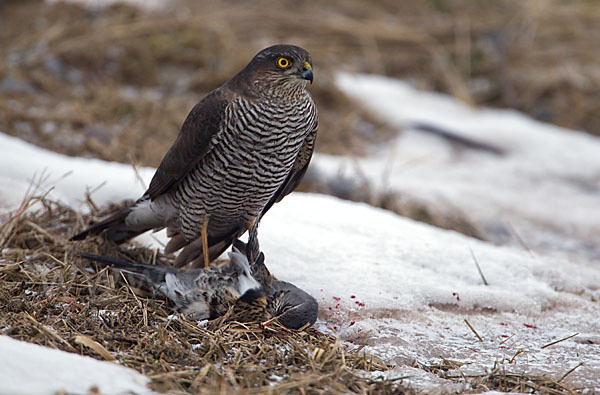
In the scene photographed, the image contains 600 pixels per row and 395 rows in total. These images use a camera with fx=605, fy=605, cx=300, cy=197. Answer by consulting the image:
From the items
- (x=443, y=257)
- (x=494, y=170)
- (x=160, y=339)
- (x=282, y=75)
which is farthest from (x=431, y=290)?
(x=494, y=170)

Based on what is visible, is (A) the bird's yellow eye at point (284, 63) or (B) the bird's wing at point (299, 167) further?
(B) the bird's wing at point (299, 167)

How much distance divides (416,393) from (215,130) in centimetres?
152

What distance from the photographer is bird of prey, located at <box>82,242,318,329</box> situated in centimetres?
258

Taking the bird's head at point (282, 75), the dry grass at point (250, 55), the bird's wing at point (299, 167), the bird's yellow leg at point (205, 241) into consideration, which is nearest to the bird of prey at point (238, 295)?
the bird's yellow leg at point (205, 241)

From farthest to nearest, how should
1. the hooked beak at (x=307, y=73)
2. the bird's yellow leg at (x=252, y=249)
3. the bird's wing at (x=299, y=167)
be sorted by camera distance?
the bird's wing at (x=299, y=167) → the hooked beak at (x=307, y=73) → the bird's yellow leg at (x=252, y=249)

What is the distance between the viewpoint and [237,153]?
9.37ft

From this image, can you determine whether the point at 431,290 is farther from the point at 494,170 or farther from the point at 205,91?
the point at 205,91

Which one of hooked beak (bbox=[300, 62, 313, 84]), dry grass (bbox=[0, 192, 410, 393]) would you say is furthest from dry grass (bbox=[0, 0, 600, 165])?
hooked beak (bbox=[300, 62, 313, 84])

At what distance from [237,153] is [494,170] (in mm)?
3441

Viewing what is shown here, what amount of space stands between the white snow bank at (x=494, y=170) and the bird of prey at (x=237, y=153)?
6.35ft

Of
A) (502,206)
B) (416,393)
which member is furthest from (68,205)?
(502,206)

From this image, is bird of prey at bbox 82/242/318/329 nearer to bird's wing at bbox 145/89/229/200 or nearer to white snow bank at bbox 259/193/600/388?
white snow bank at bbox 259/193/600/388

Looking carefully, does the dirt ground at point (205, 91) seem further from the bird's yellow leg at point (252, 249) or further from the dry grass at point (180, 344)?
the bird's yellow leg at point (252, 249)

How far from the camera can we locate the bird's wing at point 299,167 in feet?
10.3
